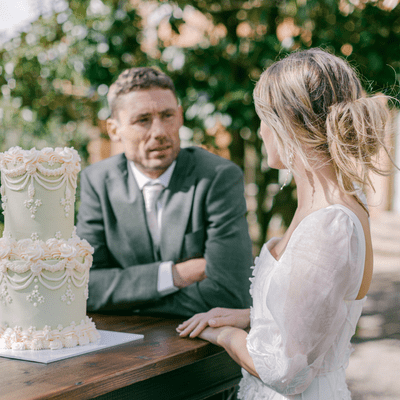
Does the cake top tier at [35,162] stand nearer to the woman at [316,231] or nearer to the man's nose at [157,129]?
the man's nose at [157,129]

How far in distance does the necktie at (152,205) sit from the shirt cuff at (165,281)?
19cm

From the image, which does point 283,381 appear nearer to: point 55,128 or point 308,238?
point 308,238

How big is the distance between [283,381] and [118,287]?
3.72 ft

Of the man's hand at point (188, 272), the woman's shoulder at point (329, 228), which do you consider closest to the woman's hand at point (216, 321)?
the man's hand at point (188, 272)

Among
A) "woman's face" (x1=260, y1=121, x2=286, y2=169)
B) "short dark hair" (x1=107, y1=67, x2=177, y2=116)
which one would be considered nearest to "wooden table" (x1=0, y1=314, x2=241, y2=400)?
"woman's face" (x1=260, y1=121, x2=286, y2=169)

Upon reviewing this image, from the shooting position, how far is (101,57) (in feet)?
13.7

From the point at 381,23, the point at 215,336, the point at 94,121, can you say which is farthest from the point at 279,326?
the point at 94,121

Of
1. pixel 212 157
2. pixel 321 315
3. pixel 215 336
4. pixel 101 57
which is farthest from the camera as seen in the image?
pixel 101 57

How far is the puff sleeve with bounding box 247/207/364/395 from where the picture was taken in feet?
4.66

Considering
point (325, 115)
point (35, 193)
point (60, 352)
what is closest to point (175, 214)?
point (35, 193)

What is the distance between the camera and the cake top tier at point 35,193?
1.84m

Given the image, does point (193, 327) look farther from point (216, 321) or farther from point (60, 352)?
point (60, 352)

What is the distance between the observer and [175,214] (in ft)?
8.25

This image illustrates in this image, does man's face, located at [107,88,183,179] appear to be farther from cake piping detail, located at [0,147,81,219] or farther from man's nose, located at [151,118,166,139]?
cake piping detail, located at [0,147,81,219]
